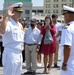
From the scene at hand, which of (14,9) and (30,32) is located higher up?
(14,9)

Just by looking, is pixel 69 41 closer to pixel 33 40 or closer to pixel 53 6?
pixel 33 40

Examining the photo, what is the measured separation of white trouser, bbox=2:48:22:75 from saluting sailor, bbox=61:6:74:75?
41.0 inches

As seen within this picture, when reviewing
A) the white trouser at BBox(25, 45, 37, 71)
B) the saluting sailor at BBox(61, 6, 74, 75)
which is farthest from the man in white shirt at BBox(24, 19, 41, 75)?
the saluting sailor at BBox(61, 6, 74, 75)

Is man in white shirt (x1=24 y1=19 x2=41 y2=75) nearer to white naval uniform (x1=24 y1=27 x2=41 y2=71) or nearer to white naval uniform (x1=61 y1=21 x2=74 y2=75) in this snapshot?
white naval uniform (x1=24 y1=27 x2=41 y2=71)

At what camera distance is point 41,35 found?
1072 cm

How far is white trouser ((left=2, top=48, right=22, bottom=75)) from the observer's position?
6.45m

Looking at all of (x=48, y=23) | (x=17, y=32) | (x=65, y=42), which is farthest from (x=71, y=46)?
(x=48, y=23)

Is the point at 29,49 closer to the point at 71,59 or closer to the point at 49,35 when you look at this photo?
the point at 49,35

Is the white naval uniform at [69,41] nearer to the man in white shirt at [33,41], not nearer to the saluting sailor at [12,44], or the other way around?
the saluting sailor at [12,44]

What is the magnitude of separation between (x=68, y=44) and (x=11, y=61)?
4.33 feet

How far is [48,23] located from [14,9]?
12.9 feet

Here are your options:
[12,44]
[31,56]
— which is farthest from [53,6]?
[12,44]

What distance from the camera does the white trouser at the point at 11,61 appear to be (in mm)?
6445

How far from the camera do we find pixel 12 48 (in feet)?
21.2
